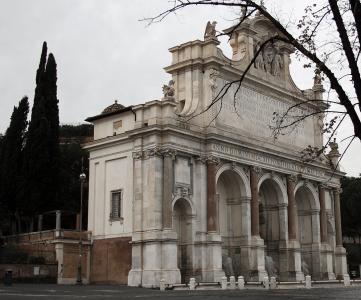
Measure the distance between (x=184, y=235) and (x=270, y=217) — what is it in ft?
35.2

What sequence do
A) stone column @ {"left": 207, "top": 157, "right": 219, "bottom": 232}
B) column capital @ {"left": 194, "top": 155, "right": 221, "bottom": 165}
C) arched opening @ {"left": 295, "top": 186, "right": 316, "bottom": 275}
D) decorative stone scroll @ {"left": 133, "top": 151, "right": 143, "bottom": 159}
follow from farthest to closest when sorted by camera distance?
arched opening @ {"left": 295, "top": 186, "right": 316, "bottom": 275} < column capital @ {"left": 194, "top": 155, "right": 221, "bottom": 165} < stone column @ {"left": 207, "top": 157, "right": 219, "bottom": 232} < decorative stone scroll @ {"left": 133, "top": 151, "right": 143, "bottom": 159}

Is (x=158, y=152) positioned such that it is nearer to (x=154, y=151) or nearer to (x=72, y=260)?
(x=154, y=151)

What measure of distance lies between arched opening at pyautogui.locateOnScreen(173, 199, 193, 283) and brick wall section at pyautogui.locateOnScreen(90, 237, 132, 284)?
3.34m

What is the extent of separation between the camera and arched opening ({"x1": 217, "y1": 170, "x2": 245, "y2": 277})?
133ft

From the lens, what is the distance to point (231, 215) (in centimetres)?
4197

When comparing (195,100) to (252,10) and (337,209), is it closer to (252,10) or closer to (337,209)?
(337,209)

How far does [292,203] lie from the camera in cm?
4550

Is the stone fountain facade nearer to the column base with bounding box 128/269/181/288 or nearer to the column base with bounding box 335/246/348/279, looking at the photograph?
the column base with bounding box 128/269/181/288

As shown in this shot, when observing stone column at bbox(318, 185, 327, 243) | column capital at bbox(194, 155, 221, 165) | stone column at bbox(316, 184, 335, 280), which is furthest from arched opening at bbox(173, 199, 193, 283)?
stone column at bbox(318, 185, 327, 243)

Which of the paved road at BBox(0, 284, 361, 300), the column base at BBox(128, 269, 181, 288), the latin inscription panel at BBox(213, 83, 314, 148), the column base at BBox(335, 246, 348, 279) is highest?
the latin inscription panel at BBox(213, 83, 314, 148)

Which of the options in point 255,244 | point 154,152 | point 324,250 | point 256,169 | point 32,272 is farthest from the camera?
point 324,250

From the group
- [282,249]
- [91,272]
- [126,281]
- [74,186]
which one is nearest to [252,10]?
[126,281]

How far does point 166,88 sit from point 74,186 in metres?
18.6

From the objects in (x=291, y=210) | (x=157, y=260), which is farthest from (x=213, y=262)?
(x=291, y=210)
